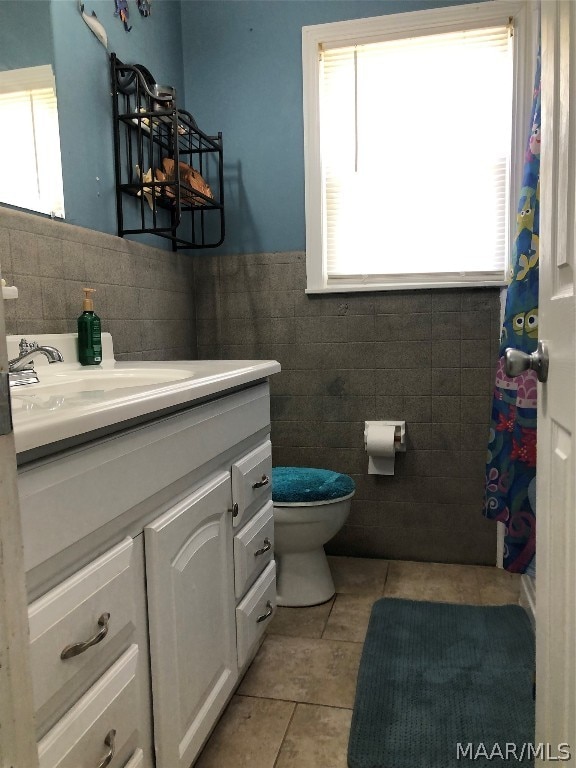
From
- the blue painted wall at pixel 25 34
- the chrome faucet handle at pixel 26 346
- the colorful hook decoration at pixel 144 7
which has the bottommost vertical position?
the chrome faucet handle at pixel 26 346

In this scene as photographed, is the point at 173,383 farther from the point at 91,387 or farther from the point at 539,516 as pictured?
the point at 539,516

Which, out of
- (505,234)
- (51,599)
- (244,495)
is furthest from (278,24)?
(51,599)

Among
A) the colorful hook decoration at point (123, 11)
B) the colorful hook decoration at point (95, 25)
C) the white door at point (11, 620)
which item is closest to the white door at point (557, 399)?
the white door at point (11, 620)

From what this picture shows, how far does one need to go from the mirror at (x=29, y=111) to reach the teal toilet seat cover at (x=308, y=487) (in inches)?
43.3

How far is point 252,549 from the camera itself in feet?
5.09

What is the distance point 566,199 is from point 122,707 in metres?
0.98

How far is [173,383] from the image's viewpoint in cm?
112

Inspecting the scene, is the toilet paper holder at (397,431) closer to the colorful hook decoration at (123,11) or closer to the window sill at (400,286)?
the window sill at (400,286)

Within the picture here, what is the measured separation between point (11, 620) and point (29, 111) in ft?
4.81

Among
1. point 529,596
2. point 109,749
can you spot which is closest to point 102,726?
point 109,749

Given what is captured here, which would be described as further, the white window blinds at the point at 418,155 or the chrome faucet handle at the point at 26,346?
the white window blinds at the point at 418,155

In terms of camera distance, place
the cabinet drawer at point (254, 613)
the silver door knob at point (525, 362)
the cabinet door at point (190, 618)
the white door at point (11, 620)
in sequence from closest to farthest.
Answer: the white door at point (11, 620) < the silver door knob at point (525, 362) < the cabinet door at point (190, 618) < the cabinet drawer at point (254, 613)

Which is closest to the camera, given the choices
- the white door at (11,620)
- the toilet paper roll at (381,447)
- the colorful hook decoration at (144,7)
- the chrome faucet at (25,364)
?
the white door at (11,620)

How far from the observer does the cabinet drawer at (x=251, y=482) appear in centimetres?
144
